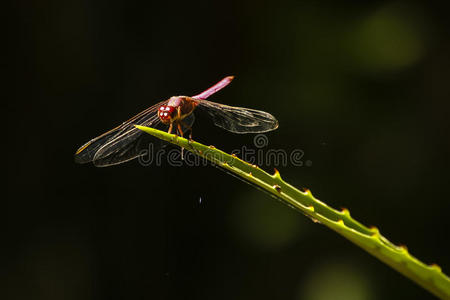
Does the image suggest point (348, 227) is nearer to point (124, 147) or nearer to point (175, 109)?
point (175, 109)

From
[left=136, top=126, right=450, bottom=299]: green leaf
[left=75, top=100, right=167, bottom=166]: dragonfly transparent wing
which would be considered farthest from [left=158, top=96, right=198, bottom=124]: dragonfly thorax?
[left=136, top=126, right=450, bottom=299]: green leaf

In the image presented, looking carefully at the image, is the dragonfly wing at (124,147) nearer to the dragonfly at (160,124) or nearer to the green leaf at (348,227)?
the dragonfly at (160,124)

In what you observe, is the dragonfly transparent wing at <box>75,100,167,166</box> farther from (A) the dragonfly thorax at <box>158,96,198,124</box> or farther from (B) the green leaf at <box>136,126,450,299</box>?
(B) the green leaf at <box>136,126,450,299</box>

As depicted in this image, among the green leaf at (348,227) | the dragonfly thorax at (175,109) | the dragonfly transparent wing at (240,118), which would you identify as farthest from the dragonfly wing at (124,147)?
the green leaf at (348,227)

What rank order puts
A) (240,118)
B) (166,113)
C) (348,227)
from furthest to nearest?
(240,118), (166,113), (348,227)

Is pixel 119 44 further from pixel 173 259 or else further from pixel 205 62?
pixel 173 259

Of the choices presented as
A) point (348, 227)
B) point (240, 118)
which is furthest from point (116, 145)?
point (348, 227)
